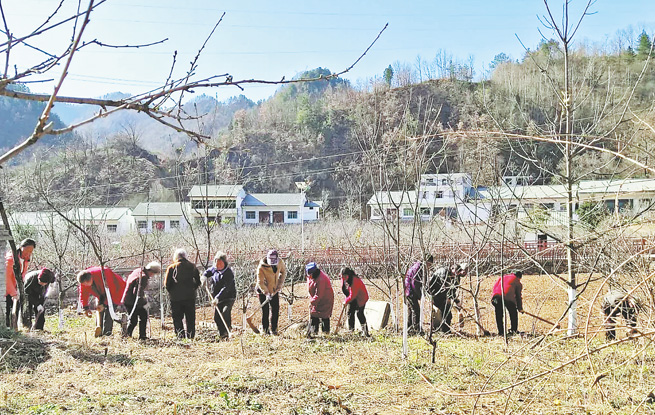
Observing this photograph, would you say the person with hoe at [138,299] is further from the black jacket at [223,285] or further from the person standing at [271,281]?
the person standing at [271,281]

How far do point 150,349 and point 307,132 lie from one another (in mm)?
56349

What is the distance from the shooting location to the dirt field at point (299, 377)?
4215mm

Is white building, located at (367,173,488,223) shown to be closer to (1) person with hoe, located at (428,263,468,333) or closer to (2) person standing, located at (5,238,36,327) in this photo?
(1) person with hoe, located at (428,263,468,333)

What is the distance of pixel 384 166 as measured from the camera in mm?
6562

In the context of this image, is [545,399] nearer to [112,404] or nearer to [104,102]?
[112,404]

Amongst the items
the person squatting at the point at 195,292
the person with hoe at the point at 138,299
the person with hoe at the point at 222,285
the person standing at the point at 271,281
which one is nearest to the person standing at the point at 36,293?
the person squatting at the point at 195,292

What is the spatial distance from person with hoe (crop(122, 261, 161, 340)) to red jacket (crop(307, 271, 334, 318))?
8.13 ft

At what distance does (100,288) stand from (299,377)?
14.1 feet

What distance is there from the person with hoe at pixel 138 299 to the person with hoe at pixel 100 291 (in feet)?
0.83

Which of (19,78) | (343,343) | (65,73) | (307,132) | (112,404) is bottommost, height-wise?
(343,343)

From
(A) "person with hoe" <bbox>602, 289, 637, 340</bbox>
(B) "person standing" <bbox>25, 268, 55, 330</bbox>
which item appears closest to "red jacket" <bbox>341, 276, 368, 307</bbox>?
(A) "person with hoe" <bbox>602, 289, 637, 340</bbox>

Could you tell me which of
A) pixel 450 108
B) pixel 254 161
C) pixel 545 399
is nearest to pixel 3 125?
pixel 254 161

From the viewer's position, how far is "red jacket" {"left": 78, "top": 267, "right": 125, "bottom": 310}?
786 cm

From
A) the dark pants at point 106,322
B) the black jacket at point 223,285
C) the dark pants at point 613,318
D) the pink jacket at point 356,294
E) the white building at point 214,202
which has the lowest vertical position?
the dark pants at point 106,322
